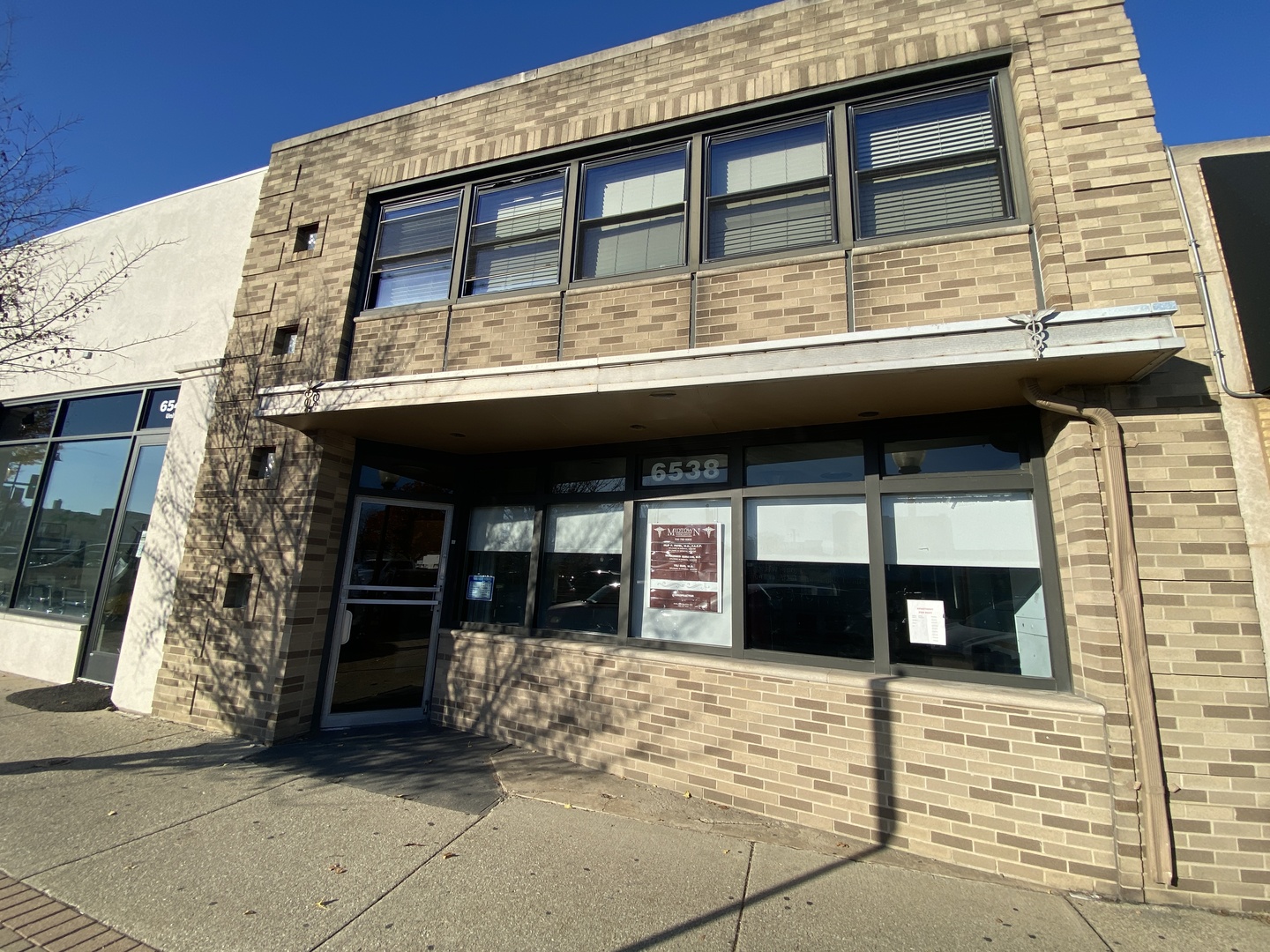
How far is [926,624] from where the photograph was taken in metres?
4.15

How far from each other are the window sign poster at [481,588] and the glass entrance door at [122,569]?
12.8ft

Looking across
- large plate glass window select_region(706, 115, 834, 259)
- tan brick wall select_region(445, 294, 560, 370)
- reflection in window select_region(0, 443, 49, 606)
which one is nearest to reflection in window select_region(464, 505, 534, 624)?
tan brick wall select_region(445, 294, 560, 370)

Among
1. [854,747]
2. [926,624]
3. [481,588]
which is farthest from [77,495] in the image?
[926,624]

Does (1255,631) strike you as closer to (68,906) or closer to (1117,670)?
(1117,670)

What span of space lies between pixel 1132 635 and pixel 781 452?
2.56m

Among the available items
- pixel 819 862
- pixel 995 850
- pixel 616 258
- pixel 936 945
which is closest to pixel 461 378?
pixel 616 258

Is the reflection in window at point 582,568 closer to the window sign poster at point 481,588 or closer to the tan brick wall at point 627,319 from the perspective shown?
the window sign poster at point 481,588

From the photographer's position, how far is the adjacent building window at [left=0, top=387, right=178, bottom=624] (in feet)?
23.6

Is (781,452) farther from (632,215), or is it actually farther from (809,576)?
(632,215)

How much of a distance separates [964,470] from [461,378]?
159 inches

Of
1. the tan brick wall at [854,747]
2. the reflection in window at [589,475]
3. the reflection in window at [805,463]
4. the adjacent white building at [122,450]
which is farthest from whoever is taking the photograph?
the adjacent white building at [122,450]

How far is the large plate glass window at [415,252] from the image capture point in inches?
241

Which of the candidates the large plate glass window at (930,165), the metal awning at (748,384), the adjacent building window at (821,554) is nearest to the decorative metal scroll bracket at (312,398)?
the metal awning at (748,384)

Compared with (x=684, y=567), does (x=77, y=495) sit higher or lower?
higher
